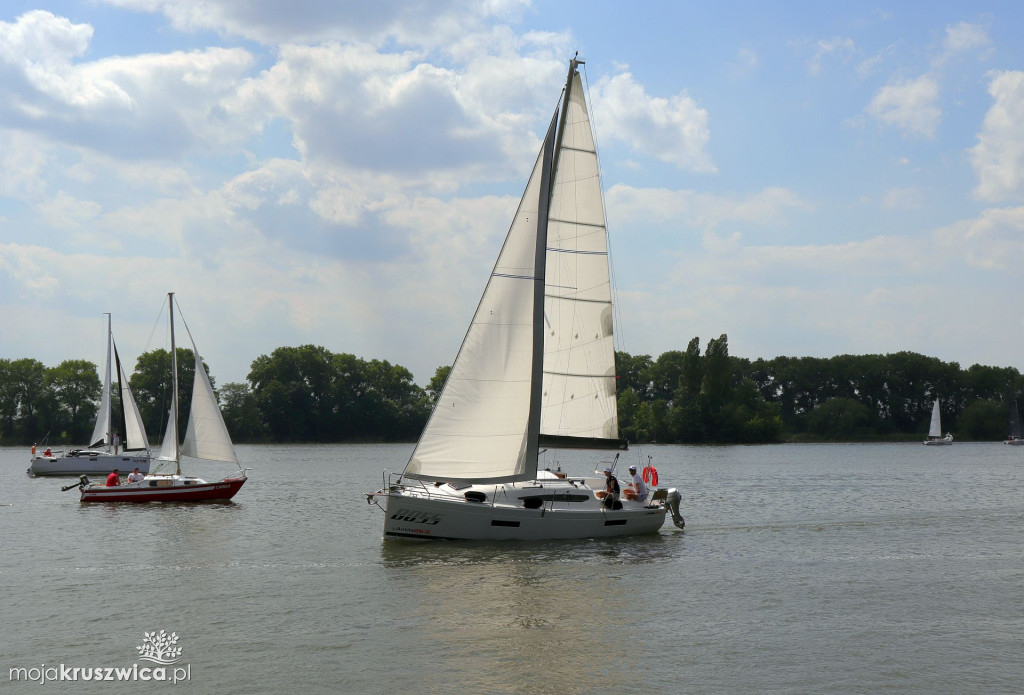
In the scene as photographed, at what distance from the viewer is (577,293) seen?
32625 millimetres

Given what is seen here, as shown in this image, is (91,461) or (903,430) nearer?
(91,461)

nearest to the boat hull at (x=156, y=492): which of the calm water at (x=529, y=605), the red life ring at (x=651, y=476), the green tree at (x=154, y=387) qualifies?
the calm water at (x=529, y=605)

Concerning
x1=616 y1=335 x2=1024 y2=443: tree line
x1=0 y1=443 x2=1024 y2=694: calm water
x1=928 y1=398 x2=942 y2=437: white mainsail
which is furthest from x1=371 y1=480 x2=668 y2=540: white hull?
x1=928 y1=398 x2=942 y2=437: white mainsail

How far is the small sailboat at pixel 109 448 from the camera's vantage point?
6738 centimetres

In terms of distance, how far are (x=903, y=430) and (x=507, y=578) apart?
511 ft

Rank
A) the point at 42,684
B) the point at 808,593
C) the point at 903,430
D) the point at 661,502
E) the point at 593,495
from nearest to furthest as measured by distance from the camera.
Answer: the point at 42,684, the point at 808,593, the point at 593,495, the point at 661,502, the point at 903,430

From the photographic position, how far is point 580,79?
3186 cm

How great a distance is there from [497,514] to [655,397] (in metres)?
143

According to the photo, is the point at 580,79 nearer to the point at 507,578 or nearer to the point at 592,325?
the point at 592,325

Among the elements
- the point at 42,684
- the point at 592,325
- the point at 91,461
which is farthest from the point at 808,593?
the point at 91,461

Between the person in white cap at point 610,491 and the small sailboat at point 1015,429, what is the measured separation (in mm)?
140360

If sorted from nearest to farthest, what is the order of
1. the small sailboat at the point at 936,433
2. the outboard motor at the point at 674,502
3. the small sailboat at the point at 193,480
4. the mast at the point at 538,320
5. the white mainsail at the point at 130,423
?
the mast at the point at 538,320 → the outboard motor at the point at 674,502 → the small sailboat at the point at 193,480 → the white mainsail at the point at 130,423 → the small sailboat at the point at 936,433

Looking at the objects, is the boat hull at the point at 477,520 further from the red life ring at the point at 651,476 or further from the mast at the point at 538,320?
the red life ring at the point at 651,476

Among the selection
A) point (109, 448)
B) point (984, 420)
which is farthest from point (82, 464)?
point (984, 420)
